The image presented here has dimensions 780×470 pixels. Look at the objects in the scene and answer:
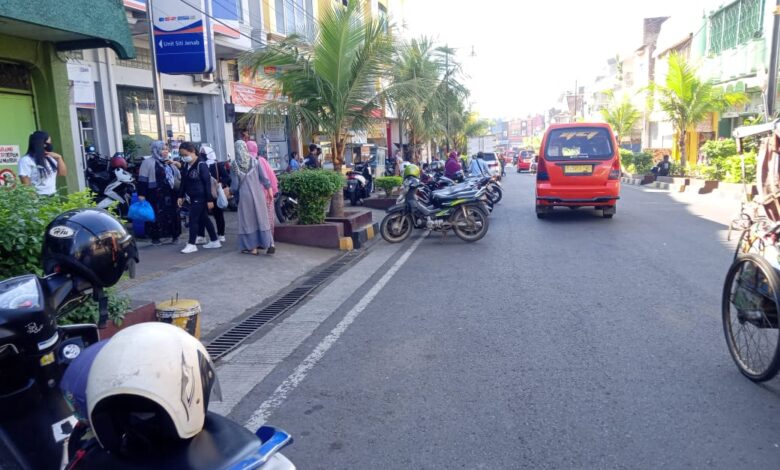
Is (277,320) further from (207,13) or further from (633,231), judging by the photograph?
(207,13)

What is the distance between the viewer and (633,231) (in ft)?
39.0

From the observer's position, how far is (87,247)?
94.9 inches

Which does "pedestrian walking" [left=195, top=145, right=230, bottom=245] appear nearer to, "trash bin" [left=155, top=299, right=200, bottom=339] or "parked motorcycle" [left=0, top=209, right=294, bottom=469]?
"trash bin" [left=155, top=299, right=200, bottom=339]

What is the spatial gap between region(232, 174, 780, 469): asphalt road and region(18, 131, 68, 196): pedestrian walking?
3.87 metres

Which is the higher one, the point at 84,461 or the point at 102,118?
the point at 102,118

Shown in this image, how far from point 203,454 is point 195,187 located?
8265 millimetres

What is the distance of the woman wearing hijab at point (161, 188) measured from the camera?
414 inches

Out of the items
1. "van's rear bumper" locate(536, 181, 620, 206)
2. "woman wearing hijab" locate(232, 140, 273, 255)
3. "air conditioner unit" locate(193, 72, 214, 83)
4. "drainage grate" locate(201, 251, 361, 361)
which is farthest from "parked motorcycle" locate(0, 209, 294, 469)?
"air conditioner unit" locate(193, 72, 214, 83)

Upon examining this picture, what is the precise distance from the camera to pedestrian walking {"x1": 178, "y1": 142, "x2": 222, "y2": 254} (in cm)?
959

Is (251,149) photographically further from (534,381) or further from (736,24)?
(736,24)

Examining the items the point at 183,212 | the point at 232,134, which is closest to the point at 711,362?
the point at 183,212

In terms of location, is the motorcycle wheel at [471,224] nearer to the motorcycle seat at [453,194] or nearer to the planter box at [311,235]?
the motorcycle seat at [453,194]

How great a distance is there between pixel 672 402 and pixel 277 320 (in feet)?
13.3

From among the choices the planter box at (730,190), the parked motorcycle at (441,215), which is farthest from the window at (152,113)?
the planter box at (730,190)
